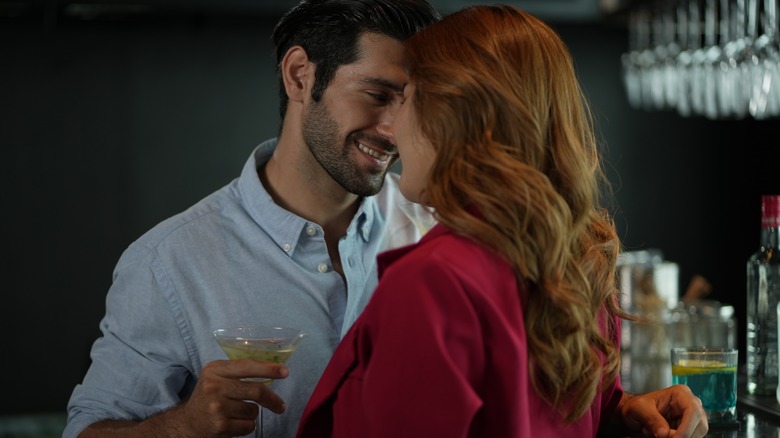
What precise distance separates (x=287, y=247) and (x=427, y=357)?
902mm

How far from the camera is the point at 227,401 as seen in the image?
178 cm

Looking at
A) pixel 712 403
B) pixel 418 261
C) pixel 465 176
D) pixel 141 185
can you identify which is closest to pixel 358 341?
pixel 418 261

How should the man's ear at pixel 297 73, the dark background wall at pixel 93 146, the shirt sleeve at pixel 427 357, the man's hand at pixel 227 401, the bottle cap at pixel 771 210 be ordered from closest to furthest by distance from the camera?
the shirt sleeve at pixel 427 357, the man's hand at pixel 227 401, the bottle cap at pixel 771 210, the man's ear at pixel 297 73, the dark background wall at pixel 93 146

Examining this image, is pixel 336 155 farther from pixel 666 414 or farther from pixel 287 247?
pixel 666 414

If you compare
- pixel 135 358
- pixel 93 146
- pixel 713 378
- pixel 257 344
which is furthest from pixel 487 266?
pixel 93 146

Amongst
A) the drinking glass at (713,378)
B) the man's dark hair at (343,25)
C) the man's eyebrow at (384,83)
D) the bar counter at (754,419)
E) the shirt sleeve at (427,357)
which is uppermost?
the man's dark hair at (343,25)

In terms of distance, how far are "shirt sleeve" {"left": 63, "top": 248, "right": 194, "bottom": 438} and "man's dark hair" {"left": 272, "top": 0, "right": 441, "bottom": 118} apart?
0.56 metres

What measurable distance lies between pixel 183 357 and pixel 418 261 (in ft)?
2.83

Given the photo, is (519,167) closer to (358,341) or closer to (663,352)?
(358,341)

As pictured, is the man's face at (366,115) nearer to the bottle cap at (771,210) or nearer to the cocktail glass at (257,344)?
the cocktail glass at (257,344)

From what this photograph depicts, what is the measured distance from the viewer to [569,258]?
5.19 ft

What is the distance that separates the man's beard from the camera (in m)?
2.25

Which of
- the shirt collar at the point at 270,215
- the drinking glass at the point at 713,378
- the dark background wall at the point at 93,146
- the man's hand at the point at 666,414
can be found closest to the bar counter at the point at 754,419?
the drinking glass at the point at 713,378

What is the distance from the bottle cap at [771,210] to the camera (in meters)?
2.22
